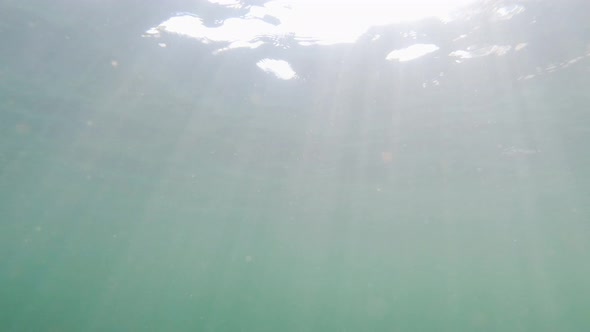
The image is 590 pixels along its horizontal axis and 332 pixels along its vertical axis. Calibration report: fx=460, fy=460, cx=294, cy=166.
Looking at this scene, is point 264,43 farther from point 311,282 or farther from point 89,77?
point 311,282

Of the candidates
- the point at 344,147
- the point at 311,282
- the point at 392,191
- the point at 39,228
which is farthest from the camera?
the point at 311,282

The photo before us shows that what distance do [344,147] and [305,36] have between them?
30.6 ft

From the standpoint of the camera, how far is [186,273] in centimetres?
8612

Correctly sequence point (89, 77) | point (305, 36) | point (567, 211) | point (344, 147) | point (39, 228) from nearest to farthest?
1. point (305, 36)
2. point (89, 77)
3. point (344, 147)
4. point (567, 211)
5. point (39, 228)

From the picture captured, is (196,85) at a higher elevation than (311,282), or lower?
higher

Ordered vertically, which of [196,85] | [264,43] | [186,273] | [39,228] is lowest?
[186,273]

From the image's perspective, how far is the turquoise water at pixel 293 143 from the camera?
13.5 m

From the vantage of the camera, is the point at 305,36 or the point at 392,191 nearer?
the point at 305,36

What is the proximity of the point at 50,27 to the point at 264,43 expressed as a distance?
19.5ft

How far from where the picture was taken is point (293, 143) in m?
20.8

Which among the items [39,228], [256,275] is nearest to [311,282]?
[256,275]

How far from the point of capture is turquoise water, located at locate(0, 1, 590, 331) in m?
13.5

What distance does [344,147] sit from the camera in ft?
68.5

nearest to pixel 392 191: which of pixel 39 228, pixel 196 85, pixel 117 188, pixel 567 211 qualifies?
pixel 567 211
